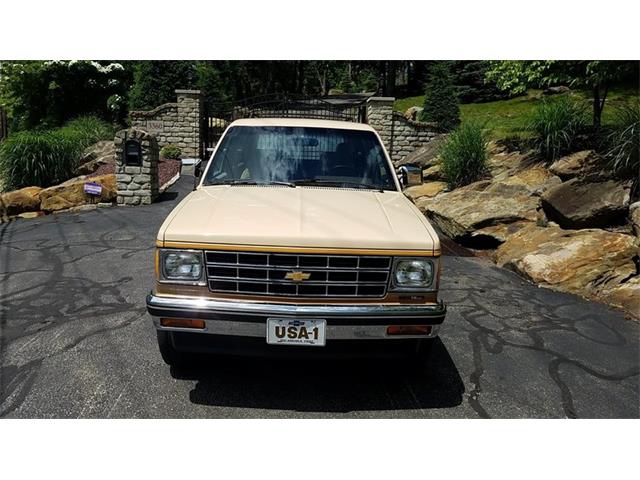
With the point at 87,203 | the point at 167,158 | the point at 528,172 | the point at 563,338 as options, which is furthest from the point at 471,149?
the point at 167,158

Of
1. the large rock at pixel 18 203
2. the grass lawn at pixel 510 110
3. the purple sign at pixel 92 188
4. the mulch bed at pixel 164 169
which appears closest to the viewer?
the large rock at pixel 18 203

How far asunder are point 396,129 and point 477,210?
850 centimetres

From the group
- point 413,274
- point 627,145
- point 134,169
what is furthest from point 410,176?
point 134,169

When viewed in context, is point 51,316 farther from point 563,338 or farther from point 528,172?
point 528,172

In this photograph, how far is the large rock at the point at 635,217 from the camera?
6351mm

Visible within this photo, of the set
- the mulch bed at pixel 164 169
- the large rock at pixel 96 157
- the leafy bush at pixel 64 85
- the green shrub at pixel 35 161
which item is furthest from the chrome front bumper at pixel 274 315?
the leafy bush at pixel 64 85

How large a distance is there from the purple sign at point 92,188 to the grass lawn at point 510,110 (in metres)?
9.77

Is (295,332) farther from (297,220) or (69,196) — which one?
(69,196)

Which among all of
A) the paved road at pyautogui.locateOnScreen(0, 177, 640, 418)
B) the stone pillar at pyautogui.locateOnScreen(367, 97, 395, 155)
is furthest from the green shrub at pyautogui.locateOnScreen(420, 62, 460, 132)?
the paved road at pyautogui.locateOnScreen(0, 177, 640, 418)

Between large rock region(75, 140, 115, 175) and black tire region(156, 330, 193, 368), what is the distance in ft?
36.1

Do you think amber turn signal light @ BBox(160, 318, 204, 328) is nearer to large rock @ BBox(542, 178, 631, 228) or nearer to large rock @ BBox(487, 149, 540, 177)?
large rock @ BBox(542, 178, 631, 228)

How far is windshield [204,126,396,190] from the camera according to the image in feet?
13.1

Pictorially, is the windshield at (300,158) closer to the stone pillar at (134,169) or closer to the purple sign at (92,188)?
the stone pillar at (134,169)

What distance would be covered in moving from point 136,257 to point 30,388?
10.6 ft
